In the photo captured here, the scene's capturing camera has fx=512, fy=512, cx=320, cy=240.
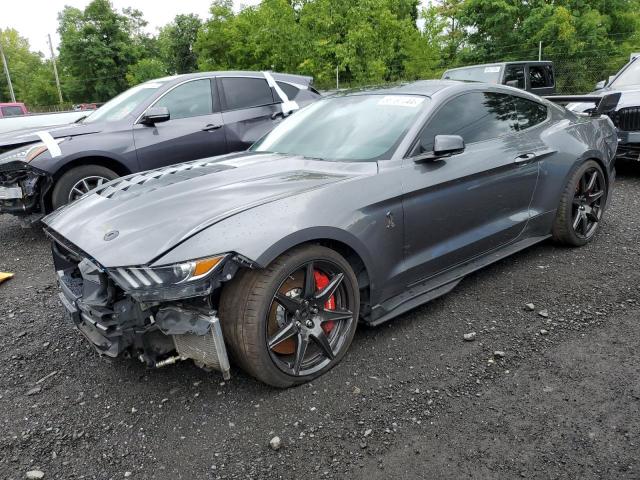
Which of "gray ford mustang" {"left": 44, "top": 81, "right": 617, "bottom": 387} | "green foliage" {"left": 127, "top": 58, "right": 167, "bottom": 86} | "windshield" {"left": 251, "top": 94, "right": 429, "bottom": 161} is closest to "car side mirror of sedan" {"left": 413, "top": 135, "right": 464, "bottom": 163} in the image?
"gray ford mustang" {"left": 44, "top": 81, "right": 617, "bottom": 387}

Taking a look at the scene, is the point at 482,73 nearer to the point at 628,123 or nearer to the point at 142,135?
the point at 628,123

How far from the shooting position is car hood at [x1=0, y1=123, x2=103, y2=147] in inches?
218

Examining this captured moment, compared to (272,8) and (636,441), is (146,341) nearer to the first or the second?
(636,441)

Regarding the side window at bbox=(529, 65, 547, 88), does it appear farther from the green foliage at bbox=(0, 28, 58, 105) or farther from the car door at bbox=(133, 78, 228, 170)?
the green foliage at bbox=(0, 28, 58, 105)

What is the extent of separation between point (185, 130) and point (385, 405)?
4.51 metres

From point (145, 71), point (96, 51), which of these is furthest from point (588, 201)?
point (96, 51)

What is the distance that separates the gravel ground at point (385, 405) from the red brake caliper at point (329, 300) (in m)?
0.23

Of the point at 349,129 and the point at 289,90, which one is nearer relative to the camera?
the point at 349,129

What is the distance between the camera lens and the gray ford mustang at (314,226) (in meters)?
2.40

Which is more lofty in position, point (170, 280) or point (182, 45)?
point (182, 45)

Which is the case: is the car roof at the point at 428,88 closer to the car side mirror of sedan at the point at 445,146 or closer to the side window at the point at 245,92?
the car side mirror of sedan at the point at 445,146

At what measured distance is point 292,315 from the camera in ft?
8.72

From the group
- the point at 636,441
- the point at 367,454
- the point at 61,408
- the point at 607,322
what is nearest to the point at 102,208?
the point at 61,408

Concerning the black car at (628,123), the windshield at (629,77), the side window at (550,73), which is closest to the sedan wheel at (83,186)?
the black car at (628,123)
